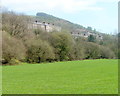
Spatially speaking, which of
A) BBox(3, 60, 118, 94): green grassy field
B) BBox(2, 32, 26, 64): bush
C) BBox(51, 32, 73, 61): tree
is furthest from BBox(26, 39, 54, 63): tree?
BBox(3, 60, 118, 94): green grassy field

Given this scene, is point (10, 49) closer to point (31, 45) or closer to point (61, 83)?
point (31, 45)

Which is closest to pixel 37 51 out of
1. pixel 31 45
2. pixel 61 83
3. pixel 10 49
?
pixel 31 45

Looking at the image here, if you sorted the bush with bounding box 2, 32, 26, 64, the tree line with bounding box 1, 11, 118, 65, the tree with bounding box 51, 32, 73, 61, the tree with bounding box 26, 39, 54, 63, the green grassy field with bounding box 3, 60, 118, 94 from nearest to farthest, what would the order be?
the green grassy field with bounding box 3, 60, 118, 94 < the bush with bounding box 2, 32, 26, 64 < the tree line with bounding box 1, 11, 118, 65 < the tree with bounding box 26, 39, 54, 63 < the tree with bounding box 51, 32, 73, 61

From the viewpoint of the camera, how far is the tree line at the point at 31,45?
41.8m

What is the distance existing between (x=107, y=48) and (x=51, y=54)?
123ft

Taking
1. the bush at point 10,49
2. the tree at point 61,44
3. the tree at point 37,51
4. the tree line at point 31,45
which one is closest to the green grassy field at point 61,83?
the bush at point 10,49

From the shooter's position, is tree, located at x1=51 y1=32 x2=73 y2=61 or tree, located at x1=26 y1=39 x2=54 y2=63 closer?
tree, located at x1=26 y1=39 x2=54 y2=63

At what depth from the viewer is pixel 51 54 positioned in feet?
181

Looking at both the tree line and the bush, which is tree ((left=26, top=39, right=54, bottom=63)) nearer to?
the tree line

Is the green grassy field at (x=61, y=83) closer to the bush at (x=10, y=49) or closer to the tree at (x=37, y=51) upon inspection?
the bush at (x=10, y=49)

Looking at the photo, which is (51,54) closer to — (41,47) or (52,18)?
(41,47)

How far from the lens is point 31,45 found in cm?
5122

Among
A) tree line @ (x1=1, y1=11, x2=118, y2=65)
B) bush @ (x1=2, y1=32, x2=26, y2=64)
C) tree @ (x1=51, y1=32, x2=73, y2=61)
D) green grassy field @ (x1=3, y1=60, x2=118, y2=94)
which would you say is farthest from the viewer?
tree @ (x1=51, y1=32, x2=73, y2=61)

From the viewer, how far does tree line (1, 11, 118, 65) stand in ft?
137
